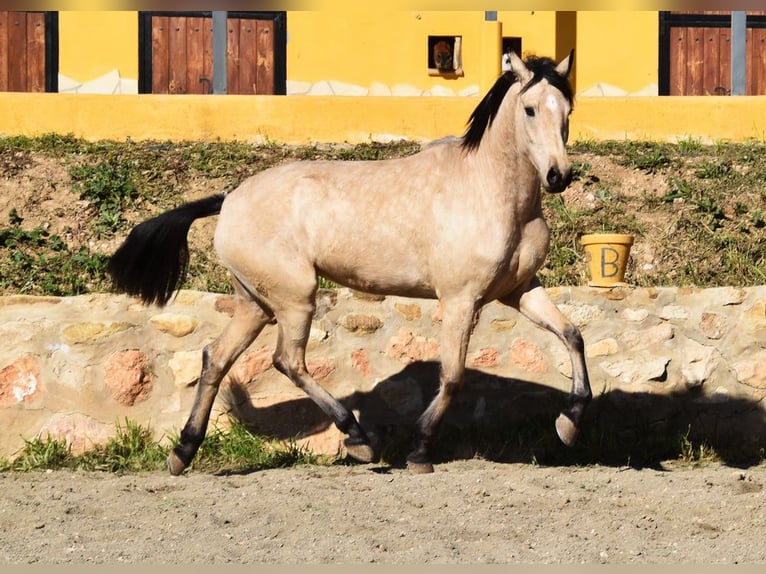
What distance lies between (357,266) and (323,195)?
403 mm

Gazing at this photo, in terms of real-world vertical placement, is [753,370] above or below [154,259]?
below

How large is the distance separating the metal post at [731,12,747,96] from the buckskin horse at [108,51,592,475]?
8.69 m

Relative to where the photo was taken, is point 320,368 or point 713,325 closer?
point 320,368

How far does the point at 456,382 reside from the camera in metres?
5.59

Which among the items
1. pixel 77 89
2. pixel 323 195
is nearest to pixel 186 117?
pixel 77 89

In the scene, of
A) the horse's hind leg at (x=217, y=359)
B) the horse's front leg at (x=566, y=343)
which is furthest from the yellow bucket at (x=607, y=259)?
the horse's hind leg at (x=217, y=359)

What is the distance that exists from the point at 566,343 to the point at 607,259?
1.46 meters

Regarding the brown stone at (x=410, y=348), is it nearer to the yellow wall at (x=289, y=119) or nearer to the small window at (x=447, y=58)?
the yellow wall at (x=289, y=119)

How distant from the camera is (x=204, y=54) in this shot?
13.6 meters

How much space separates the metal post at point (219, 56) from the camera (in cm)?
1316

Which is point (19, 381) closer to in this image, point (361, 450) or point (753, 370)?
point (361, 450)

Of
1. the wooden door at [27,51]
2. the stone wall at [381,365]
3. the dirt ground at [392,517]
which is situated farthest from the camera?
the wooden door at [27,51]

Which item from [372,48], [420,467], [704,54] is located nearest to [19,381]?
[420,467]

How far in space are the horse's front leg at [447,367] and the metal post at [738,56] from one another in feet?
30.1
